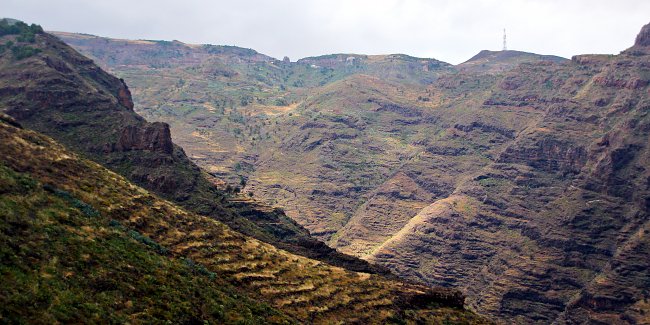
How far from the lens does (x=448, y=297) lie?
105 metres

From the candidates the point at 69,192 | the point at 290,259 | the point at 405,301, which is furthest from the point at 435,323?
the point at 69,192

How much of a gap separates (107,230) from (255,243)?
108 feet

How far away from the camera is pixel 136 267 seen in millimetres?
69312

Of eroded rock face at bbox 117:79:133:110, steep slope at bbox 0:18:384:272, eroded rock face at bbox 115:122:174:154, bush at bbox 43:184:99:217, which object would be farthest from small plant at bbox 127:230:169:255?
eroded rock face at bbox 117:79:133:110

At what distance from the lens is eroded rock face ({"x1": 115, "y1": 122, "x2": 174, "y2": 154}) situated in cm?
13988

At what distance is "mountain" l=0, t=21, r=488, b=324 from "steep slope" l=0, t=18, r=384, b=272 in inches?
16.9

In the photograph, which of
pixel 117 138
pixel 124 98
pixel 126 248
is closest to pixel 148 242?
pixel 126 248

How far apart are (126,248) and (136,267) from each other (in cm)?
607

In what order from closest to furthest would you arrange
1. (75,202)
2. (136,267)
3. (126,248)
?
(136,267)
(126,248)
(75,202)

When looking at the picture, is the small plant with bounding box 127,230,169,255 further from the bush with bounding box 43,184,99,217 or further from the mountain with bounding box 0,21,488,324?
the bush with bounding box 43,184,99,217

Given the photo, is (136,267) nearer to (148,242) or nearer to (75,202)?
(148,242)

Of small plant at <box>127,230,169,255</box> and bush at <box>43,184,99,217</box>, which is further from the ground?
bush at <box>43,184,99,217</box>

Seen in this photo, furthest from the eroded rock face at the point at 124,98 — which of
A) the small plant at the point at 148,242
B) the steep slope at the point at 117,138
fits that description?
the small plant at the point at 148,242

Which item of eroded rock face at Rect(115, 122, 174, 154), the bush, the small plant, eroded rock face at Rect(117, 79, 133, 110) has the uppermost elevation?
eroded rock face at Rect(117, 79, 133, 110)
